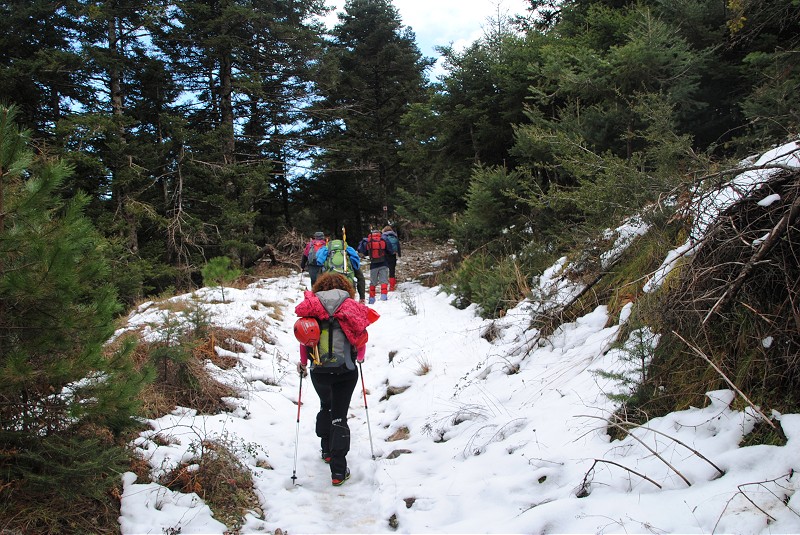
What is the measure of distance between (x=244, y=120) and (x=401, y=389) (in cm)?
1728

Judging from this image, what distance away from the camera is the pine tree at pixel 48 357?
269cm

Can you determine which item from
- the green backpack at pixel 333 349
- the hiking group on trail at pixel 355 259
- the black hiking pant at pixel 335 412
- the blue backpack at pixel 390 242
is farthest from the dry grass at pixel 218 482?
the blue backpack at pixel 390 242

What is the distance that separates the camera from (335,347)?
4246mm

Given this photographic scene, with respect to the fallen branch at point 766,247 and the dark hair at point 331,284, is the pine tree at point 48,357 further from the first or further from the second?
the fallen branch at point 766,247

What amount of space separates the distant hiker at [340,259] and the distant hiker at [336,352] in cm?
507

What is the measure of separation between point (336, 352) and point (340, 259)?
556 cm

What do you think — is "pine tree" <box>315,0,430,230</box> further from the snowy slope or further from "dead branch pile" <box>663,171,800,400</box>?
"dead branch pile" <box>663,171,800,400</box>

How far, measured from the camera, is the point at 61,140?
1185 centimetres

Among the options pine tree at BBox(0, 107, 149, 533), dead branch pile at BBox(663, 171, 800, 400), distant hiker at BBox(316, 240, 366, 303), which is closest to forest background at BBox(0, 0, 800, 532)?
pine tree at BBox(0, 107, 149, 533)

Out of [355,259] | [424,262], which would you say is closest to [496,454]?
[355,259]

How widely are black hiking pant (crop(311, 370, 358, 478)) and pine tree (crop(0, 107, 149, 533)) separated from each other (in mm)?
1713

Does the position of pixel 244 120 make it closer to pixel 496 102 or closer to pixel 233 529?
pixel 496 102

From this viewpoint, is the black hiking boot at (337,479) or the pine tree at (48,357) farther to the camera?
the black hiking boot at (337,479)

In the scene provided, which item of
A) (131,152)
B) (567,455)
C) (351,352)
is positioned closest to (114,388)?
(351,352)
